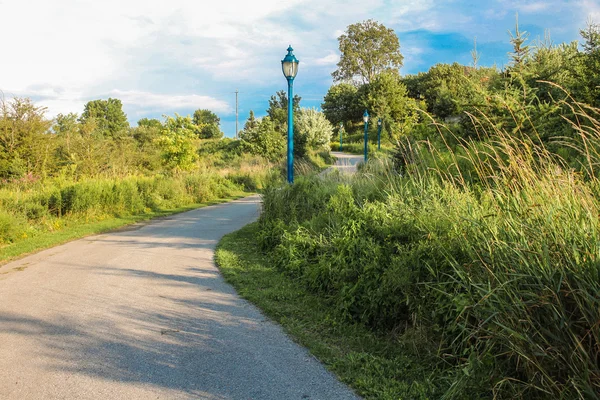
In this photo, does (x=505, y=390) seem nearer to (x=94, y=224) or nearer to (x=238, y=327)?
(x=238, y=327)

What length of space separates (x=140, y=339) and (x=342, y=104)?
61478 millimetres

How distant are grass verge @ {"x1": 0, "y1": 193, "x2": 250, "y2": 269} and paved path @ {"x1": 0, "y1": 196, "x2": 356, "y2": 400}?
149 cm

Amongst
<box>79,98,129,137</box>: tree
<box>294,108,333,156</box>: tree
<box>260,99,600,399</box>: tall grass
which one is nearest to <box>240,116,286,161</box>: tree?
<box>294,108,333,156</box>: tree

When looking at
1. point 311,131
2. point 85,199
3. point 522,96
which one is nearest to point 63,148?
point 85,199

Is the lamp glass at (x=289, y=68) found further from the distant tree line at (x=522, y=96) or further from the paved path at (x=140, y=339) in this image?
the paved path at (x=140, y=339)

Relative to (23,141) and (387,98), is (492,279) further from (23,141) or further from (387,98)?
(387,98)

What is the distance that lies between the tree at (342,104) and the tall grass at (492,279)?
56.1m

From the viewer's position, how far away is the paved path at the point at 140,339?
393cm

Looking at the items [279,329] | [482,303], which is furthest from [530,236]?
[279,329]

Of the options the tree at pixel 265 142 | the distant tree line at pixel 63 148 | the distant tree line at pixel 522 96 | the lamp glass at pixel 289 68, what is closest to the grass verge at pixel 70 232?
the distant tree line at pixel 63 148

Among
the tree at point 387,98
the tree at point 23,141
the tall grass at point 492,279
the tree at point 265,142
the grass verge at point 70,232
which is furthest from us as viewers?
the tree at point 387,98

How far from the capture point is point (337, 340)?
4.95m

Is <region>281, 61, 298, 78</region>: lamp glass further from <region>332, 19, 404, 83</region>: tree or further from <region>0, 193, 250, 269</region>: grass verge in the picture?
<region>332, 19, 404, 83</region>: tree

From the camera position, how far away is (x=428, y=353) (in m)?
4.23
